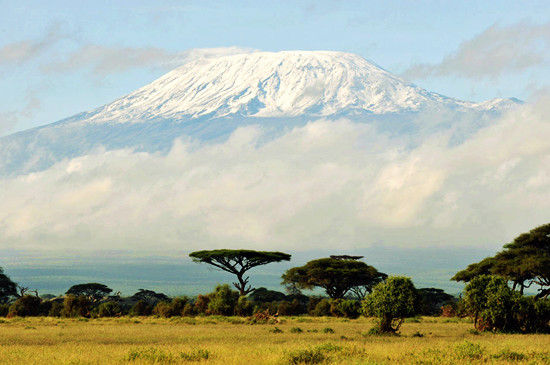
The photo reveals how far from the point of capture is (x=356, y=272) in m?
74.9

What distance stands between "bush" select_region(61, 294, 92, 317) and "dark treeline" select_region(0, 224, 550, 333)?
0.27ft

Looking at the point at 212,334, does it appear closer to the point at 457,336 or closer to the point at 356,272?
the point at 457,336

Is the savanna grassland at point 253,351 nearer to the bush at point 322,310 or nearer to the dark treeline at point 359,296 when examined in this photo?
the dark treeline at point 359,296

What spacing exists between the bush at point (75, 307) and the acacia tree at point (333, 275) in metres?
26.3

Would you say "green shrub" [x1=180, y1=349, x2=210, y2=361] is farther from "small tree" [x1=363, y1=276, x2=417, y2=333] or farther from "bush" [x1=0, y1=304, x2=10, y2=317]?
"bush" [x1=0, y1=304, x2=10, y2=317]

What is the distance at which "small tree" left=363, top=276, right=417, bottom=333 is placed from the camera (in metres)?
36.2

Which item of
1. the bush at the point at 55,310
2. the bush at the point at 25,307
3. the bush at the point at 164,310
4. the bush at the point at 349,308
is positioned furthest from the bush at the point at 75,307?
the bush at the point at 349,308

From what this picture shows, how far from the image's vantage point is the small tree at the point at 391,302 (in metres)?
36.2

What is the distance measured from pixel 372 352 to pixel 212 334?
1240 centimetres

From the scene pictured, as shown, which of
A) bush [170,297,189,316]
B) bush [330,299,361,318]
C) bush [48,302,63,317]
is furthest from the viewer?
bush [48,302,63,317]

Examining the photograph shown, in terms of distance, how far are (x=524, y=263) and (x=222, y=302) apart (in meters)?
25.3

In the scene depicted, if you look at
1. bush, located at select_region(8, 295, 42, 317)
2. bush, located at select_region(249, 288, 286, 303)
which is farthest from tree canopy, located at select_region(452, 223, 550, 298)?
bush, located at select_region(249, 288, 286, 303)

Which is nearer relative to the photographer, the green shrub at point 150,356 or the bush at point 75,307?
the green shrub at point 150,356

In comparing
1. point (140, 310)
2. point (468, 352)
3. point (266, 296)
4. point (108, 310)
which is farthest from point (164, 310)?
point (266, 296)
